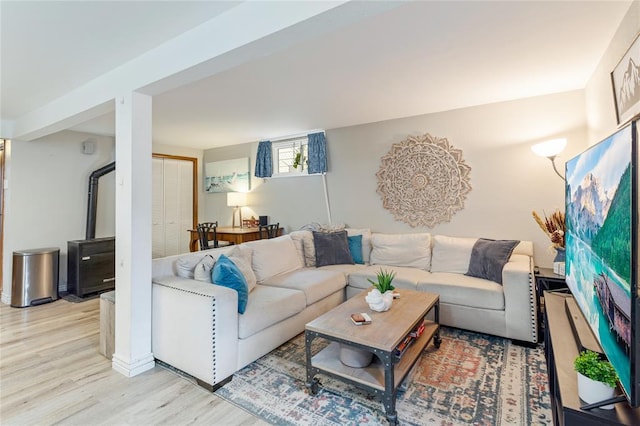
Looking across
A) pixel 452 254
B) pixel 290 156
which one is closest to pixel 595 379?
pixel 452 254

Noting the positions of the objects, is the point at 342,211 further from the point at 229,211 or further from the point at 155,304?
the point at 155,304

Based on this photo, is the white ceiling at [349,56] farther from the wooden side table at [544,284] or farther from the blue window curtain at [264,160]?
the wooden side table at [544,284]

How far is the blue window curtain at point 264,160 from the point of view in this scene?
17.7 ft

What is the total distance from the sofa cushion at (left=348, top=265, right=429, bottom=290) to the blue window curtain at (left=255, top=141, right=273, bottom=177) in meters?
2.64

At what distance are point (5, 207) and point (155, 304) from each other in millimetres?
3442

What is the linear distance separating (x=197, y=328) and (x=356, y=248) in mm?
2389

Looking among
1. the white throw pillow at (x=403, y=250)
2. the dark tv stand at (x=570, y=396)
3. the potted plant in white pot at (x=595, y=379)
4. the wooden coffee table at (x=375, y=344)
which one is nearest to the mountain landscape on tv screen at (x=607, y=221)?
the potted plant in white pot at (x=595, y=379)

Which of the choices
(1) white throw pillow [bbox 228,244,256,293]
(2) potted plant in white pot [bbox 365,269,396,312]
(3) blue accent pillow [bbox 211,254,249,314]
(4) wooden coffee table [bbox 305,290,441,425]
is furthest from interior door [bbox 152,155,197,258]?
(2) potted plant in white pot [bbox 365,269,396,312]

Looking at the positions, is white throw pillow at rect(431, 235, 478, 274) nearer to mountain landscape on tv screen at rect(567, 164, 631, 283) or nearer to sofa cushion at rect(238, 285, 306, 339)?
sofa cushion at rect(238, 285, 306, 339)

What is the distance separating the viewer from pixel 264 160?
5.44 meters

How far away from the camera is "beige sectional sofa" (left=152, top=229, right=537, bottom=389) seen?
2.14 m

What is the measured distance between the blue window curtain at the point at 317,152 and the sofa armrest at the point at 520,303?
2.86 m

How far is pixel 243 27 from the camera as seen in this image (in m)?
1.70

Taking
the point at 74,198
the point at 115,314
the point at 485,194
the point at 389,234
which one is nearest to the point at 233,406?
the point at 115,314
